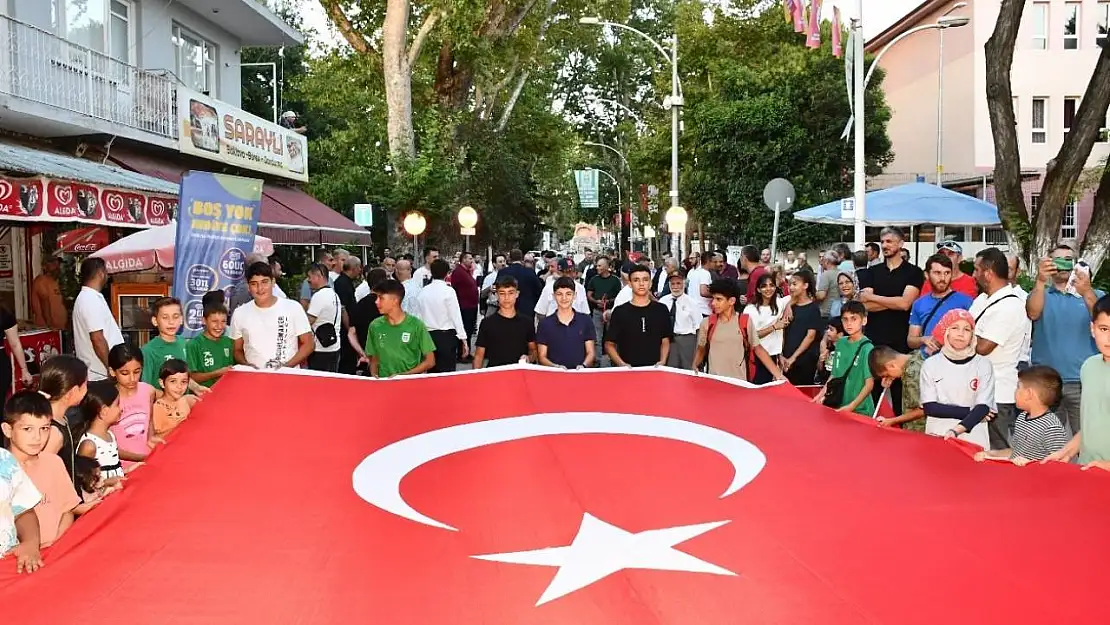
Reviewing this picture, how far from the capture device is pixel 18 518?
438 cm

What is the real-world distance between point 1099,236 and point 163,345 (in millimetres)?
12449

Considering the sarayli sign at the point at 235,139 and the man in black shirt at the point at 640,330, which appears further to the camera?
the sarayli sign at the point at 235,139

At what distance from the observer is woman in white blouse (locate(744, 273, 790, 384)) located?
1032 cm

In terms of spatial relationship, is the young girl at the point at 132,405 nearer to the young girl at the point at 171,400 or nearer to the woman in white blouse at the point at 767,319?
the young girl at the point at 171,400

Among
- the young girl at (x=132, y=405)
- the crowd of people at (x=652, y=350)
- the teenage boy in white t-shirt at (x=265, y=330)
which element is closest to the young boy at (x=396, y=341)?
the crowd of people at (x=652, y=350)

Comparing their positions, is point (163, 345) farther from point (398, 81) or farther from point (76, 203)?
point (398, 81)

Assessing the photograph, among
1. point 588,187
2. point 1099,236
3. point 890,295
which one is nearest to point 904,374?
point 890,295

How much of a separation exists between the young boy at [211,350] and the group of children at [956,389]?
14.4ft

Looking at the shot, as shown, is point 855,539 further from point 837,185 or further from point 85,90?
point 837,185

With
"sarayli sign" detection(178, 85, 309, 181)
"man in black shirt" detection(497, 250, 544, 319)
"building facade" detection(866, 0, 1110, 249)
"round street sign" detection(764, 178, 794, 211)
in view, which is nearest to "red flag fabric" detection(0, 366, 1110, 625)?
"man in black shirt" detection(497, 250, 544, 319)

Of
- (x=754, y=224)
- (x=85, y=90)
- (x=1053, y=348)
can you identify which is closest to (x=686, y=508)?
(x=1053, y=348)

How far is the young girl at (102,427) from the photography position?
5.59m

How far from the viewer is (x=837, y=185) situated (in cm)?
3675

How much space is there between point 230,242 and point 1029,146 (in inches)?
1407
